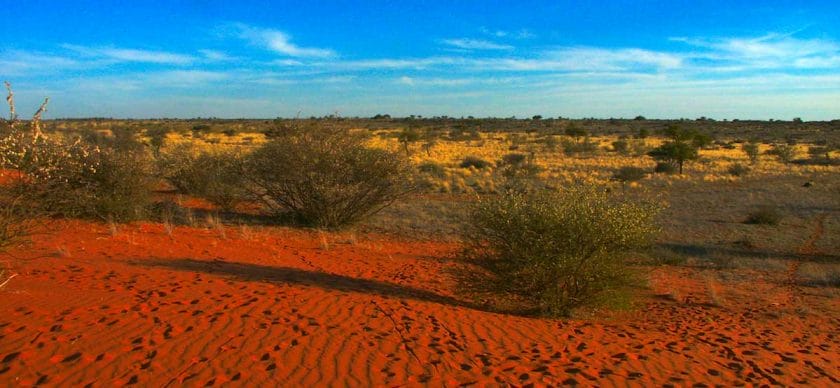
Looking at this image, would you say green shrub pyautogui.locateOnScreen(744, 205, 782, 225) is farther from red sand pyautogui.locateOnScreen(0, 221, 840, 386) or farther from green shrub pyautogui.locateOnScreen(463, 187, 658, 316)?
green shrub pyautogui.locateOnScreen(463, 187, 658, 316)

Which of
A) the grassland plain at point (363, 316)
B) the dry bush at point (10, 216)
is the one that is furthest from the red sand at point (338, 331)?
the dry bush at point (10, 216)

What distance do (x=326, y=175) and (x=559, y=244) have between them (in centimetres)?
883

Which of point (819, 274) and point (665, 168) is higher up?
point (665, 168)

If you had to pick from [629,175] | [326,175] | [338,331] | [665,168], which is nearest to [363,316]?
[338,331]

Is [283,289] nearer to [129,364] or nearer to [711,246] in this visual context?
[129,364]

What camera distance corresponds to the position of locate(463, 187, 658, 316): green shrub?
26.6 ft

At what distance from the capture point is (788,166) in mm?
35125

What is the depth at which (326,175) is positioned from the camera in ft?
51.5

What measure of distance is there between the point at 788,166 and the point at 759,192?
13568mm

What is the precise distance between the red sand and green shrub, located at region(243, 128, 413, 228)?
4877 millimetres

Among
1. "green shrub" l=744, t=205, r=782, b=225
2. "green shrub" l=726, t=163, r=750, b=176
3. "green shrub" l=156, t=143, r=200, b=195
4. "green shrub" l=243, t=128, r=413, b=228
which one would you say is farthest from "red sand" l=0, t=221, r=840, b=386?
"green shrub" l=726, t=163, r=750, b=176

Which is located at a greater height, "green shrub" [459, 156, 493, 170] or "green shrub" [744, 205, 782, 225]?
"green shrub" [459, 156, 493, 170]

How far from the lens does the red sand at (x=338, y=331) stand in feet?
17.3

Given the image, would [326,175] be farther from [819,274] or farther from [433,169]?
[433,169]
